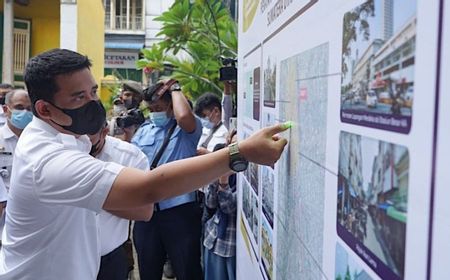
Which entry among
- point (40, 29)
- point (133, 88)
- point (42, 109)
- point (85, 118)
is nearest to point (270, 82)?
point (85, 118)

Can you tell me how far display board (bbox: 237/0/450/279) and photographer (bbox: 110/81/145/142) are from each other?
2292 millimetres

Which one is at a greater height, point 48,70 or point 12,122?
point 48,70

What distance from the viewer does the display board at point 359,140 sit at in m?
0.64

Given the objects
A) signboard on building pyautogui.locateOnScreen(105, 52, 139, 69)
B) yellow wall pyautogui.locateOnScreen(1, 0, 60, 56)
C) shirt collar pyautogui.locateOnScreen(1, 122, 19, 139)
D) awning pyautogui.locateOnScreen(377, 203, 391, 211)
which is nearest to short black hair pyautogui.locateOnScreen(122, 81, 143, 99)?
shirt collar pyautogui.locateOnScreen(1, 122, 19, 139)

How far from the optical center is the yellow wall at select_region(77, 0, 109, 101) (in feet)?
41.4

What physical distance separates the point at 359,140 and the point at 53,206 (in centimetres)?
119

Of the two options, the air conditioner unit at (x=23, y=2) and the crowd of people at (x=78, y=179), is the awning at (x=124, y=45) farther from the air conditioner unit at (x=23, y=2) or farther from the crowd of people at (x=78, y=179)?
the crowd of people at (x=78, y=179)

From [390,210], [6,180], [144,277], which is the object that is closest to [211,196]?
[144,277]

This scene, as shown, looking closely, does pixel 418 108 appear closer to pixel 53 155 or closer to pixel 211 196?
pixel 53 155

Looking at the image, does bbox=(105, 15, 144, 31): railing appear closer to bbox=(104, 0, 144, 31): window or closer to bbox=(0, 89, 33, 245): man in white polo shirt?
bbox=(104, 0, 144, 31): window

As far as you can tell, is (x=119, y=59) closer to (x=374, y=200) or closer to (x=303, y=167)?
(x=303, y=167)

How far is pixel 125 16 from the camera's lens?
22.2 m

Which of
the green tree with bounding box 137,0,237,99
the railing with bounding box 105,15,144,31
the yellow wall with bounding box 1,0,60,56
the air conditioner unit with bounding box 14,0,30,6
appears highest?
the railing with bounding box 105,15,144,31

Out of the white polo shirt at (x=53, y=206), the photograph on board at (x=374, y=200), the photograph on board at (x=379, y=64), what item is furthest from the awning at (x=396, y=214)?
the white polo shirt at (x=53, y=206)
